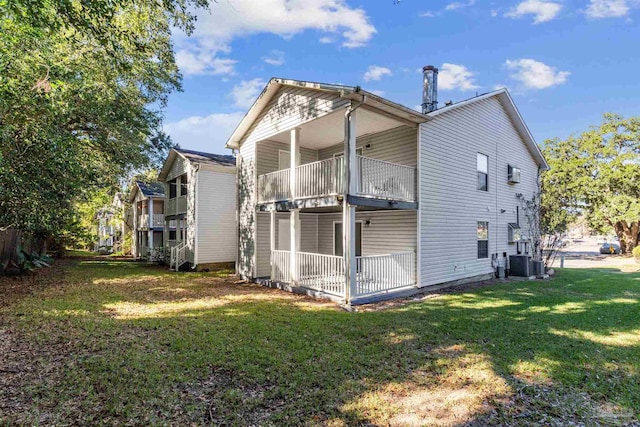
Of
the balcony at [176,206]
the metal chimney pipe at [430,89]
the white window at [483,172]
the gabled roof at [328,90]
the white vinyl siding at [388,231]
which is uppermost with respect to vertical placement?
the metal chimney pipe at [430,89]

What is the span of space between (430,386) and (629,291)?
10.6 m

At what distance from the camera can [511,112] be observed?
45.6 feet

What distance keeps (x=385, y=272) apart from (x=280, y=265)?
375 cm

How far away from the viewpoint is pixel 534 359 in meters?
4.99

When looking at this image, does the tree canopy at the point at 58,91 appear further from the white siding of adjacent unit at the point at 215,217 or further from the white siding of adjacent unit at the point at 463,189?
the white siding of adjacent unit at the point at 463,189

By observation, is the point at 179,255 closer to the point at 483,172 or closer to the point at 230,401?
the point at 230,401

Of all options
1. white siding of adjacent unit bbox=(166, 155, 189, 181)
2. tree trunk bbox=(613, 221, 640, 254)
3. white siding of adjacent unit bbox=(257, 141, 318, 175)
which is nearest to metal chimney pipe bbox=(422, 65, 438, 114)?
white siding of adjacent unit bbox=(257, 141, 318, 175)

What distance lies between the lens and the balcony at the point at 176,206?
60.8 ft

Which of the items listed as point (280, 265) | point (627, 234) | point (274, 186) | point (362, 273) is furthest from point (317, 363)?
point (627, 234)

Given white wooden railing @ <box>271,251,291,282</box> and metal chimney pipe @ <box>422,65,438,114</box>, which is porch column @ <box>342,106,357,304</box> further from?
metal chimney pipe @ <box>422,65,438,114</box>

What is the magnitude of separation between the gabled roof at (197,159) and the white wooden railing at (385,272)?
10.7 metres

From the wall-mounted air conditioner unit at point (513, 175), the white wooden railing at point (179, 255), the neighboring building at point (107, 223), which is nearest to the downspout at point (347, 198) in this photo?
the wall-mounted air conditioner unit at point (513, 175)

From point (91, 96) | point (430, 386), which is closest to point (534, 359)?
point (430, 386)

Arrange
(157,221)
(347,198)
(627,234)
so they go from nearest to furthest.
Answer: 1. (347,198)
2. (157,221)
3. (627,234)
